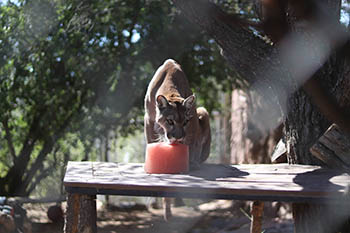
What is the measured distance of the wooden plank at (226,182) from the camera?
3340 millimetres

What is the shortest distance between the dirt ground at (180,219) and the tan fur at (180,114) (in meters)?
2.49

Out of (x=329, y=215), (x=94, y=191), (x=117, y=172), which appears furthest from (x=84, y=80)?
(x=329, y=215)

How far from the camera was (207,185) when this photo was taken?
3447 mm

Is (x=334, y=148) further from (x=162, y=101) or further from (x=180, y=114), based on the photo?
(x=162, y=101)

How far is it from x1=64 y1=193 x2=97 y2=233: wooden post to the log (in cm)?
216

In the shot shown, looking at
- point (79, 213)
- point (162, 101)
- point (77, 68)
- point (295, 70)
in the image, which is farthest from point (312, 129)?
point (77, 68)

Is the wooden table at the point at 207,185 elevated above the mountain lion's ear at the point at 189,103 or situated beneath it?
situated beneath

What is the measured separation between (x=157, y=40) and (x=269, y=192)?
5.69 m

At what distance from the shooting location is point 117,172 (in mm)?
4273

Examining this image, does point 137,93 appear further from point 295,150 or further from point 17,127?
point 295,150

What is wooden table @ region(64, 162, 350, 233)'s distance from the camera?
3.34 meters

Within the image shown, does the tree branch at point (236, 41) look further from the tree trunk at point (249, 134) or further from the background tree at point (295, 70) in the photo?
the tree trunk at point (249, 134)

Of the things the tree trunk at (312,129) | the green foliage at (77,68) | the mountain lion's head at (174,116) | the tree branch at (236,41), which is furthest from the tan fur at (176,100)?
the green foliage at (77,68)

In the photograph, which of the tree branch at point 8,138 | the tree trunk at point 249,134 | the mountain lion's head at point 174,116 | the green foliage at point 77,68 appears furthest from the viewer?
the tree trunk at point 249,134
